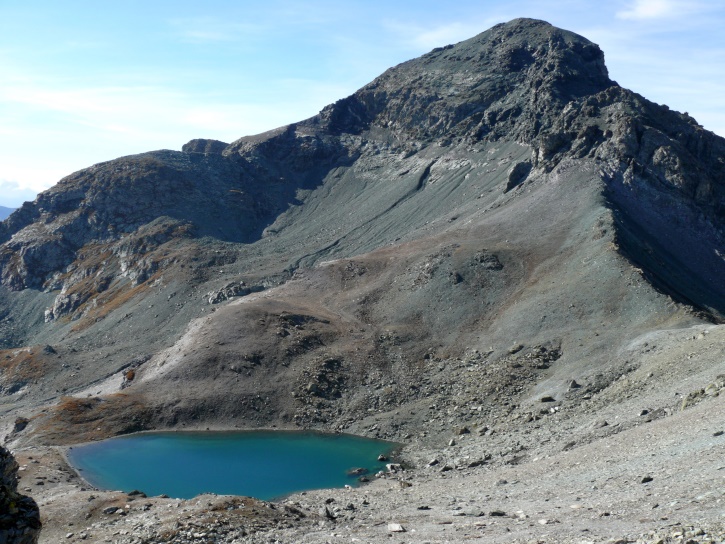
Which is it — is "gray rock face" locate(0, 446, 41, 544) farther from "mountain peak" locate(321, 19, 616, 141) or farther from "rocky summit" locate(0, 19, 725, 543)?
"mountain peak" locate(321, 19, 616, 141)

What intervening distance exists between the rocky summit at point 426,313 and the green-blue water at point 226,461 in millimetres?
2581

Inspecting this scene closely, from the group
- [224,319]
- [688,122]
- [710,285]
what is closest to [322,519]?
[224,319]

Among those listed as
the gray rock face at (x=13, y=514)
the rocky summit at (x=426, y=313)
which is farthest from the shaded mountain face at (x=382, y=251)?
the gray rock face at (x=13, y=514)

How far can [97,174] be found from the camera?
6801 inches

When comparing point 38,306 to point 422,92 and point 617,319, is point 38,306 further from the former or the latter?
point 617,319

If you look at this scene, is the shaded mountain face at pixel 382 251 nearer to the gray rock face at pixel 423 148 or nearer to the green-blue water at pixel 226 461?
the gray rock face at pixel 423 148

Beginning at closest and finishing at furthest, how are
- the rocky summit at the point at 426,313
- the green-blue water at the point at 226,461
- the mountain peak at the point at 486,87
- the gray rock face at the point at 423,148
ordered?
the rocky summit at the point at 426,313 < the green-blue water at the point at 226,461 < the gray rock face at the point at 423,148 < the mountain peak at the point at 486,87

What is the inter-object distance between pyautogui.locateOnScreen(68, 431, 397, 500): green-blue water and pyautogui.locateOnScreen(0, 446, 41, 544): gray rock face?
32.4m

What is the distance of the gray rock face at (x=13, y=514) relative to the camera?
69.7ft

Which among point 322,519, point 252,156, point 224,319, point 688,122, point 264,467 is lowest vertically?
point 264,467

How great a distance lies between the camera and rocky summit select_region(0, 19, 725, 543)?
3650 cm

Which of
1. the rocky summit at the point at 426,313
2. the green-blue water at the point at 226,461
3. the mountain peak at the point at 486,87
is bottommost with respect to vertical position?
the green-blue water at the point at 226,461

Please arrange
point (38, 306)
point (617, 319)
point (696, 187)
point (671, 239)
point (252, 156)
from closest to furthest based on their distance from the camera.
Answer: point (617, 319)
point (671, 239)
point (696, 187)
point (38, 306)
point (252, 156)

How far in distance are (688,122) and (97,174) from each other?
129m
